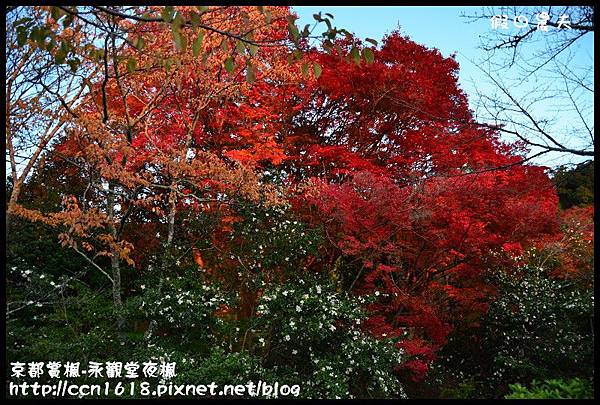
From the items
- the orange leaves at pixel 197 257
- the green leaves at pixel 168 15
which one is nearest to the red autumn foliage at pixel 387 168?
the orange leaves at pixel 197 257

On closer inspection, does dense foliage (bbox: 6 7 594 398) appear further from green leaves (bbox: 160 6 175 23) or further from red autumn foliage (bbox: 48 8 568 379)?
green leaves (bbox: 160 6 175 23)

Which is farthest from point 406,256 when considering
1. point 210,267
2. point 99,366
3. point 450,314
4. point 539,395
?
point 99,366

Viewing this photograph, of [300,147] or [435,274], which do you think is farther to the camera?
[300,147]

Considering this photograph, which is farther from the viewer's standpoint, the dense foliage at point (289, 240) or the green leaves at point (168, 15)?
the dense foliage at point (289, 240)

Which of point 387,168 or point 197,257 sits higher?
point 387,168

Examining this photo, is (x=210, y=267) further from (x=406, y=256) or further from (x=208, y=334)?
(x=406, y=256)

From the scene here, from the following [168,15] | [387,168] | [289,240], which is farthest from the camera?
[387,168]

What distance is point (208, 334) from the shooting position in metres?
7.46

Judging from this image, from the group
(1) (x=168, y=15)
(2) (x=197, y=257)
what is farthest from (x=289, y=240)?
(1) (x=168, y=15)

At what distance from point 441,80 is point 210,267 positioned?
7.31 meters

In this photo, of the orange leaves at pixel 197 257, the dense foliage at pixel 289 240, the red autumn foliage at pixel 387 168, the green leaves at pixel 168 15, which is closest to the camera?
the green leaves at pixel 168 15

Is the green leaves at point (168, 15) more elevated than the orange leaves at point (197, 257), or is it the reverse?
the green leaves at point (168, 15)

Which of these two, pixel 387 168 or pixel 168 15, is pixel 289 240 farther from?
pixel 168 15

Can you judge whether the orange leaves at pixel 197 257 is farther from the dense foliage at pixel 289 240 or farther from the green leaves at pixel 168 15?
the green leaves at pixel 168 15
